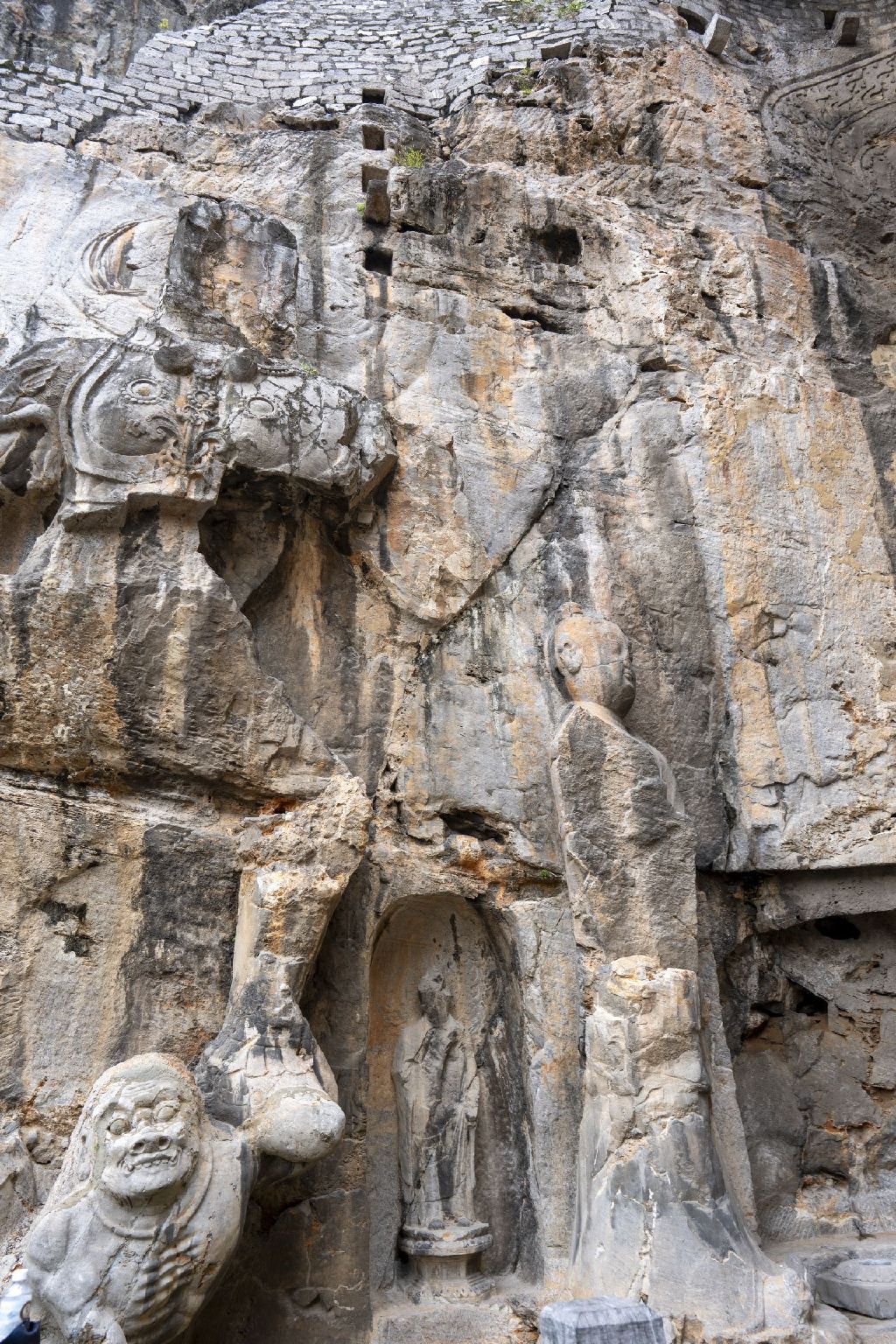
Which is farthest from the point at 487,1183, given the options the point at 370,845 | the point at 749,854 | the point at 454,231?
the point at 454,231

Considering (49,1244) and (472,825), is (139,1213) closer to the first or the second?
(49,1244)

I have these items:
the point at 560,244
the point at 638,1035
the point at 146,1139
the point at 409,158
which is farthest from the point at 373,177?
the point at 146,1139

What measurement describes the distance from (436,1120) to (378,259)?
5.06 metres

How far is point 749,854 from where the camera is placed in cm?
568

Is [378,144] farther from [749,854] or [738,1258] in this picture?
[738,1258]

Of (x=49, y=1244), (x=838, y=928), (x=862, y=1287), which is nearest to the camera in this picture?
(x=49, y=1244)

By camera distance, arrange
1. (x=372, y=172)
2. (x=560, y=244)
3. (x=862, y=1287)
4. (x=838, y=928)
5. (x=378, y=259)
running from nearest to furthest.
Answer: (x=862, y=1287) → (x=838, y=928) → (x=378, y=259) → (x=560, y=244) → (x=372, y=172)

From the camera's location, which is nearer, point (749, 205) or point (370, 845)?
point (370, 845)

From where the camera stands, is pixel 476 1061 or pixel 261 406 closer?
pixel 476 1061

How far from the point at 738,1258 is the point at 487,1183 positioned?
1319 millimetres

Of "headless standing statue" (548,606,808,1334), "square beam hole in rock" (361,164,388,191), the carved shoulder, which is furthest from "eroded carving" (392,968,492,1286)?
"square beam hole in rock" (361,164,388,191)

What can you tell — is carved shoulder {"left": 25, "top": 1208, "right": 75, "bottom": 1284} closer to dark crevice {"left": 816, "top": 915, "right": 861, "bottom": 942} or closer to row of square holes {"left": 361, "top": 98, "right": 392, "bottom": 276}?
dark crevice {"left": 816, "top": 915, "right": 861, "bottom": 942}

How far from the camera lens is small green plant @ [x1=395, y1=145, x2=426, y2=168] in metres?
7.58

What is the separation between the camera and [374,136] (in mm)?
7641
